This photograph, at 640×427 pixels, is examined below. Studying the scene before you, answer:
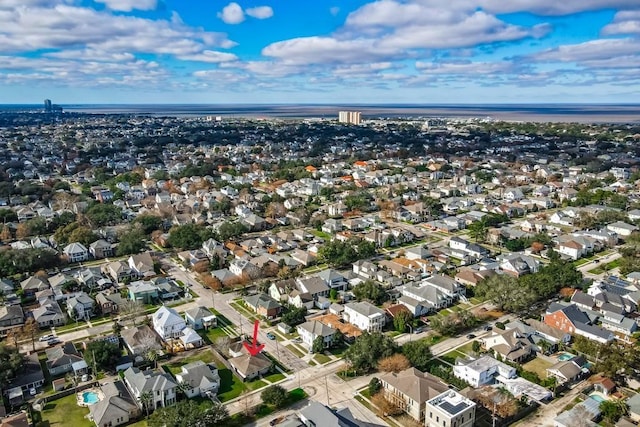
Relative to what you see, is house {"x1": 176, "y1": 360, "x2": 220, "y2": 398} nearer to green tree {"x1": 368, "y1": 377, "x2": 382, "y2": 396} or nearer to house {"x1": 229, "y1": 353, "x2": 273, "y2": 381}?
house {"x1": 229, "y1": 353, "x2": 273, "y2": 381}

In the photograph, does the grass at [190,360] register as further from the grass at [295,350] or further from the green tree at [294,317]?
the green tree at [294,317]

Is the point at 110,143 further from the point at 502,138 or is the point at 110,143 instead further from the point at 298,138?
the point at 502,138

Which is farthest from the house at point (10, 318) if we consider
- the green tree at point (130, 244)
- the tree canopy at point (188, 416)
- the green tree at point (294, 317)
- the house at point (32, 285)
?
the green tree at point (294, 317)

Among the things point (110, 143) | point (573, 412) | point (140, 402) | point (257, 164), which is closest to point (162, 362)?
point (140, 402)

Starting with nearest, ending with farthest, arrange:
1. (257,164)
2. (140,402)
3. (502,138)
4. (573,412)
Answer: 1. (573,412)
2. (140,402)
3. (257,164)
4. (502,138)

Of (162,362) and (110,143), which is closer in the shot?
(162,362)
